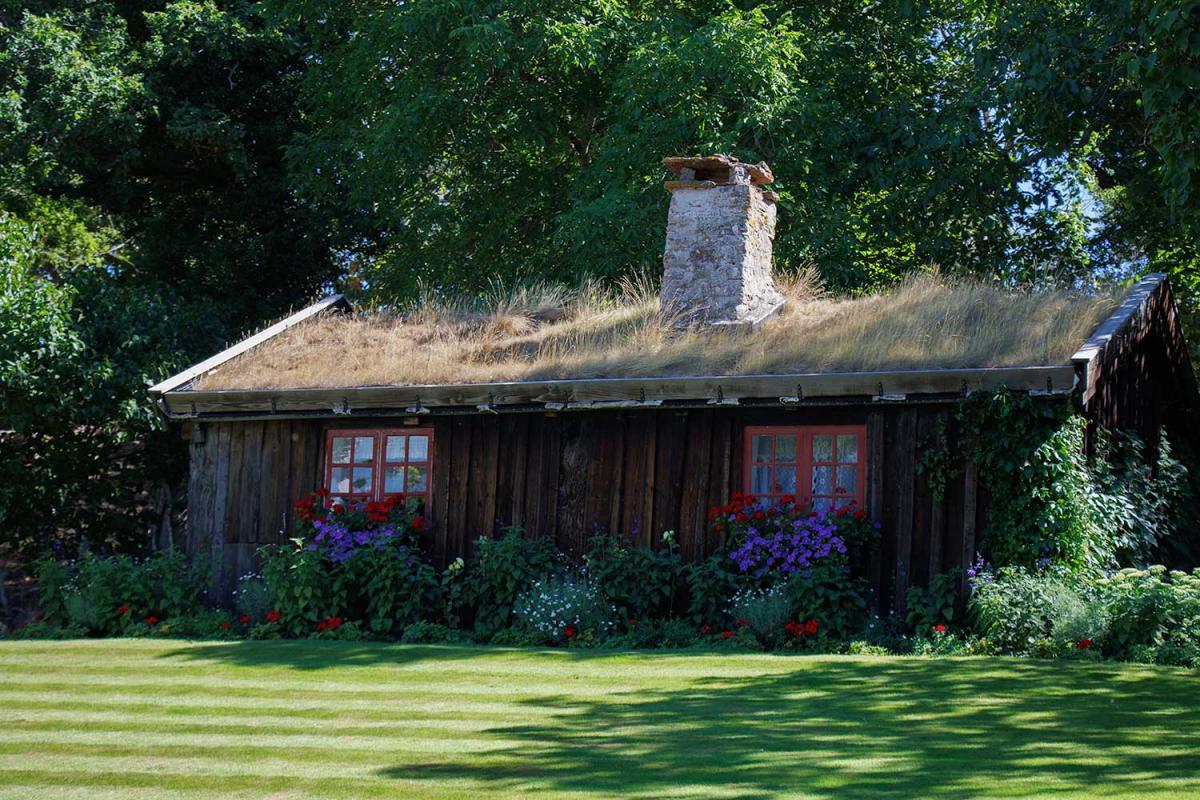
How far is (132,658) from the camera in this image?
11.8m

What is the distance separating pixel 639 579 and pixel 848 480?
227 cm

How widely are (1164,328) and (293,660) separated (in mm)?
10588

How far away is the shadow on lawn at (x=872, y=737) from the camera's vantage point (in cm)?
705

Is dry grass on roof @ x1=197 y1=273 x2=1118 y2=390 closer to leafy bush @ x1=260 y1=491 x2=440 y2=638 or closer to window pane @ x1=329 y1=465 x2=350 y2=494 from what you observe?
window pane @ x1=329 y1=465 x2=350 y2=494

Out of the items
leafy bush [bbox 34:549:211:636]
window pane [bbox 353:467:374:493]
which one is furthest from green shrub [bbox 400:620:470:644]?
leafy bush [bbox 34:549:211:636]

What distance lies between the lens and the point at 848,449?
13242mm

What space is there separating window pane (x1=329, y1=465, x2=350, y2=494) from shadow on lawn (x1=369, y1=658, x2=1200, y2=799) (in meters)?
6.31

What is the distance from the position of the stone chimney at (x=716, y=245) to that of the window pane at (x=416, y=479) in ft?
11.6

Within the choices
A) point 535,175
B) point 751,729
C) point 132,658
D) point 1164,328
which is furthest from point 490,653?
point 535,175

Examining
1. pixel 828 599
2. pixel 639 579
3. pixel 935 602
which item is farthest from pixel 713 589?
pixel 935 602

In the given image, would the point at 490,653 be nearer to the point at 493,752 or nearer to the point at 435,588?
the point at 435,588

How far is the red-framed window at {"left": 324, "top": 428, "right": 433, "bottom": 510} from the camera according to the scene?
1497cm

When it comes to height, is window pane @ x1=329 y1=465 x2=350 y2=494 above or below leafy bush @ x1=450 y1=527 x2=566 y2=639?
above

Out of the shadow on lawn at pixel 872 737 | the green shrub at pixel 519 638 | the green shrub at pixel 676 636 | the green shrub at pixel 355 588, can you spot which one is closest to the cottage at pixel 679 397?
the green shrub at pixel 355 588
